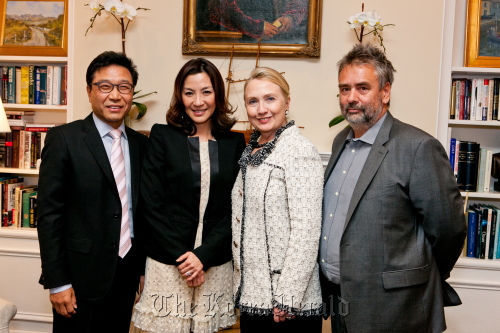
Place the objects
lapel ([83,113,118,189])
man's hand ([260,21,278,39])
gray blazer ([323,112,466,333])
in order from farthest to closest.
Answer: man's hand ([260,21,278,39])
lapel ([83,113,118,189])
gray blazer ([323,112,466,333])

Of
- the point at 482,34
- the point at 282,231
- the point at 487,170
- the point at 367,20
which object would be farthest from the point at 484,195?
the point at 282,231

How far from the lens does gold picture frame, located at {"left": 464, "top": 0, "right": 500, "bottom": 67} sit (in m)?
2.95

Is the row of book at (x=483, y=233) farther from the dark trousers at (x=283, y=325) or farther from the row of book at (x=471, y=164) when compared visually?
the dark trousers at (x=283, y=325)

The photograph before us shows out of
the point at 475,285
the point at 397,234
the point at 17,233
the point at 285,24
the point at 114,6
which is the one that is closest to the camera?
the point at 397,234

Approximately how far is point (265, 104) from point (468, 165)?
1.82 meters

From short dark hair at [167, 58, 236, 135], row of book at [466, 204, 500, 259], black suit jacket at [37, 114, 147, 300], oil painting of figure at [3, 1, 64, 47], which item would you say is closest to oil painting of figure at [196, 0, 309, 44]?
oil painting of figure at [3, 1, 64, 47]

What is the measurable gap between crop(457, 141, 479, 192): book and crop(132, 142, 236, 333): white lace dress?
6.16ft

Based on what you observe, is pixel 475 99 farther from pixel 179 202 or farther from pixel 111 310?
pixel 111 310

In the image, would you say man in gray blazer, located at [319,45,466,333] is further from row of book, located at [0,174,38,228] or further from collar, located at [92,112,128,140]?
row of book, located at [0,174,38,228]

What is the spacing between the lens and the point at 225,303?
1.99 m

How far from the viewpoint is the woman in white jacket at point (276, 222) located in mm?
1670

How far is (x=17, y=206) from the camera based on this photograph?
3.28 m

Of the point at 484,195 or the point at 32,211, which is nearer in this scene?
the point at 484,195

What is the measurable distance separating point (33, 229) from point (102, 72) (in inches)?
70.4
